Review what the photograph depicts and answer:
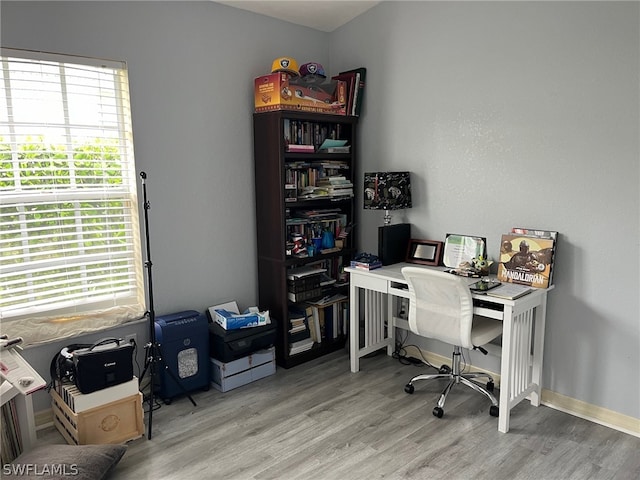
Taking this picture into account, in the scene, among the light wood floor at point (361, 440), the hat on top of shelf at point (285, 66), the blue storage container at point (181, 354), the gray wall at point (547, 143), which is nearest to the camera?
the light wood floor at point (361, 440)

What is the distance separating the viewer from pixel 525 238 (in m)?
2.84

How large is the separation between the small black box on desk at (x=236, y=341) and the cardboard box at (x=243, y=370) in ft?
0.11

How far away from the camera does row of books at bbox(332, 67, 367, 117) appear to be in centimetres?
361

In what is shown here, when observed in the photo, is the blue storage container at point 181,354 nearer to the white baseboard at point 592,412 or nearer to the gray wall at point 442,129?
the gray wall at point 442,129

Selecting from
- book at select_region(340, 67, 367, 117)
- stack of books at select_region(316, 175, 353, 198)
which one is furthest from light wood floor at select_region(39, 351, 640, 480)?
book at select_region(340, 67, 367, 117)

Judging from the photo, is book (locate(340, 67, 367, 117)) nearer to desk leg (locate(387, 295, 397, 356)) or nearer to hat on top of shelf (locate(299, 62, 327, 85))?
hat on top of shelf (locate(299, 62, 327, 85))

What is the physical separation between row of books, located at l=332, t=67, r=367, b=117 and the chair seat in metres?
1.78

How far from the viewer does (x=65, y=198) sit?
2.75 m

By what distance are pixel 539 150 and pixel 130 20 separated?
2.52 m

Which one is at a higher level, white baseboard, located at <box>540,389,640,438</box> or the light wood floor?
white baseboard, located at <box>540,389,640,438</box>

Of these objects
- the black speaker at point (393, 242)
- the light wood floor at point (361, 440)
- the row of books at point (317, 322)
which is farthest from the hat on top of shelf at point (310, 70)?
the light wood floor at point (361, 440)

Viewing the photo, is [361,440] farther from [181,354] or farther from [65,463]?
[65,463]

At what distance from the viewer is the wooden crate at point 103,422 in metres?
2.41

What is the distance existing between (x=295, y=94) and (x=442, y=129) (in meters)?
1.02
